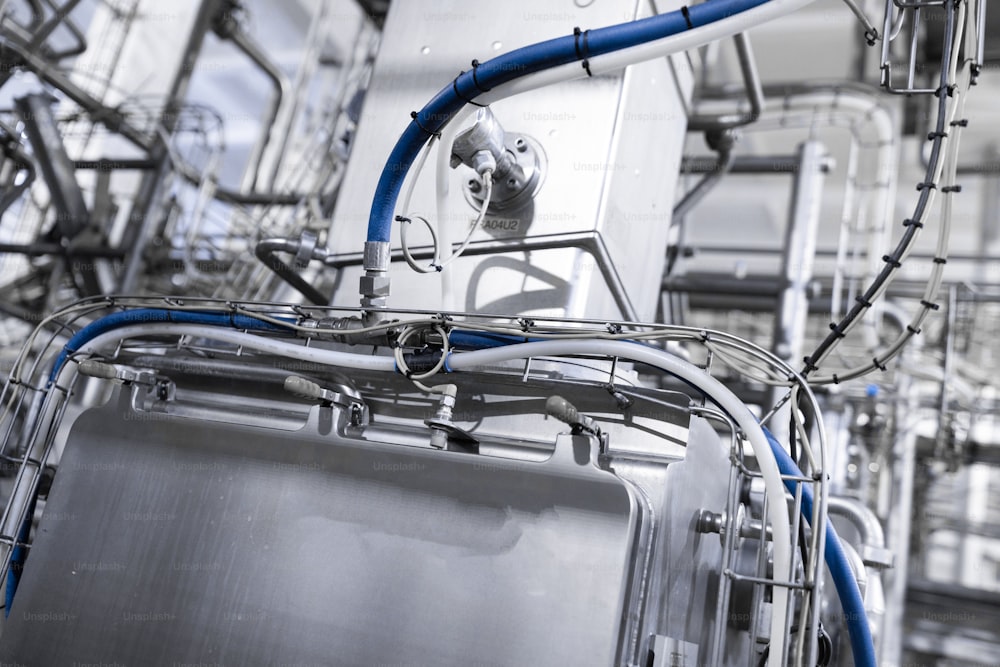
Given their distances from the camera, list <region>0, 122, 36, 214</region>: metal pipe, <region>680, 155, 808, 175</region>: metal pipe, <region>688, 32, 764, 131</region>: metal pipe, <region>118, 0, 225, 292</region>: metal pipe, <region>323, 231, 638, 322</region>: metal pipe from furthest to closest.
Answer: <region>118, 0, 225, 292</region>: metal pipe → <region>0, 122, 36, 214</region>: metal pipe → <region>680, 155, 808, 175</region>: metal pipe → <region>688, 32, 764, 131</region>: metal pipe → <region>323, 231, 638, 322</region>: metal pipe

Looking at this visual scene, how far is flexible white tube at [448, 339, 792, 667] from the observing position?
0.92 m

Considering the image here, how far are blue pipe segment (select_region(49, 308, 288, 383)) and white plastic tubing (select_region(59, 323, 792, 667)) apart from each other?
4cm

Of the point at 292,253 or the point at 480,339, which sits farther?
the point at 292,253

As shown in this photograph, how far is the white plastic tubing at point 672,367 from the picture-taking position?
0.93 m

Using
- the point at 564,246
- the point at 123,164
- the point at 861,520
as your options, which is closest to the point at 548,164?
the point at 564,246

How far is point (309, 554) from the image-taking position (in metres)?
1.05

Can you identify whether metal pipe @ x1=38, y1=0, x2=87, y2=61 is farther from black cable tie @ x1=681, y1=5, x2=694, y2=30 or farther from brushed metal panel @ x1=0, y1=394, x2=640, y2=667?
black cable tie @ x1=681, y1=5, x2=694, y2=30

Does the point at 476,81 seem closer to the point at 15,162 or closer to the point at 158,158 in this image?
the point at 158,158

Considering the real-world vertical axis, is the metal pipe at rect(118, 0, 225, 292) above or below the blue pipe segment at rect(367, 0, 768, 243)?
above

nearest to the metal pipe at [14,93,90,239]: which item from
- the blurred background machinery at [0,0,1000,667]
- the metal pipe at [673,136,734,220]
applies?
the blurred background machinery at [0,0,1000,667]

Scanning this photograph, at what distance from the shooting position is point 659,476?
1.03 m

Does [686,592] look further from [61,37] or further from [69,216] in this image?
[61,37]

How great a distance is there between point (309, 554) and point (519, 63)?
0.70 meters

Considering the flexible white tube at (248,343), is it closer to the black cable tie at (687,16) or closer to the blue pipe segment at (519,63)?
the blue pipe segment at (519,63)
